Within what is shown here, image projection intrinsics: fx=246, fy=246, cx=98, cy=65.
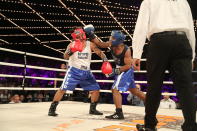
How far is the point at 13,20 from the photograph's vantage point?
26.6 ft

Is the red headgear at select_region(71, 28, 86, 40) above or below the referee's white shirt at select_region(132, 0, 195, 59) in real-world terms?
above

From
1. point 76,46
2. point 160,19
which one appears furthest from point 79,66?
point 160,19

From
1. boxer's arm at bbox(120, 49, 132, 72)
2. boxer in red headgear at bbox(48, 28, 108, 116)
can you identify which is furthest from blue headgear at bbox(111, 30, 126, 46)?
boxer in red headgear at bbox(48, 28, 108, 116)

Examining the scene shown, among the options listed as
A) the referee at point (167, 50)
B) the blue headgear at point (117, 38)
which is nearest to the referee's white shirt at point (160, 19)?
the referee at point (167, 50)

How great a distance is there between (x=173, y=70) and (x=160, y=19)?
336 mm

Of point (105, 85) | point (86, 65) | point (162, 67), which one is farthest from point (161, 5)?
point (105, 85)

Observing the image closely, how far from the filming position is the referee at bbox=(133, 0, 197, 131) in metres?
1.45

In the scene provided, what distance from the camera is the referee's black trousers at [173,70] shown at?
4.67 feet

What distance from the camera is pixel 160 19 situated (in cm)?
157

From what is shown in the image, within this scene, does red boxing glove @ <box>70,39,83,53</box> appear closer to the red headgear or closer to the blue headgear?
the red headgear

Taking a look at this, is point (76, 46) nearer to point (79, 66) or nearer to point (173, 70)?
point (79, 66)

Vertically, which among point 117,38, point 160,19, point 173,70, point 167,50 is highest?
point 117,38

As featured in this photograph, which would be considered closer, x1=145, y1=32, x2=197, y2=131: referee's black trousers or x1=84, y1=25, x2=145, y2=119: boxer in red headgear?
x1=145, y1=32, x2=197, y2=131: referee's black trousers

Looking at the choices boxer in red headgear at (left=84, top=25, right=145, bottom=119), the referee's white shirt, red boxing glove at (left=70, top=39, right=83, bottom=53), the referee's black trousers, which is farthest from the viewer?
red boxing glove at (left=70, top=39, right=83, bottom=53)
